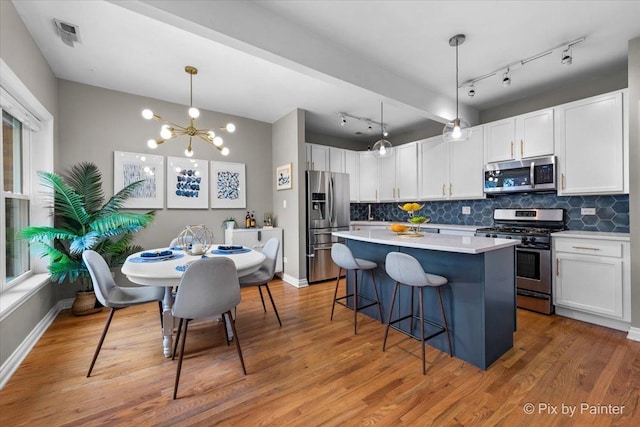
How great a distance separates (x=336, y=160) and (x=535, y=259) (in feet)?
10.8

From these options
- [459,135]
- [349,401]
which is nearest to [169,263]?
[349,401]

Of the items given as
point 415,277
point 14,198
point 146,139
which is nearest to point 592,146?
point 415,277

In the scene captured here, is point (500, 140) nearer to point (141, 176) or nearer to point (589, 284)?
point (589, 284)

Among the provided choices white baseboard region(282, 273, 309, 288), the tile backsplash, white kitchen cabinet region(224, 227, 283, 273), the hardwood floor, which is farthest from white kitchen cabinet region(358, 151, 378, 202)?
the hardwood floor

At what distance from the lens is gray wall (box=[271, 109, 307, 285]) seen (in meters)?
4.21

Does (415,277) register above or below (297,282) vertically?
above

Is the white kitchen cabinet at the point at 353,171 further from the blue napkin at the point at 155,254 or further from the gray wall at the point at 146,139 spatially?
the blue napkin at the point at 155,254

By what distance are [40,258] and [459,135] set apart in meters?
4.42

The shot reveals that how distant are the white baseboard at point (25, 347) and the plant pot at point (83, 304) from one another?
0.20 meters

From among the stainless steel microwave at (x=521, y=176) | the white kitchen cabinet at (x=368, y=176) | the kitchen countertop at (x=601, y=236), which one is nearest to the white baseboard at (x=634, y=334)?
the kitchen countertop at (x=601, y=236)

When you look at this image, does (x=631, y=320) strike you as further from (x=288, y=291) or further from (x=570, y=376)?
(x=288, y=291)

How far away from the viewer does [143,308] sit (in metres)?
3.33

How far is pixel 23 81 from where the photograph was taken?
2240 mm

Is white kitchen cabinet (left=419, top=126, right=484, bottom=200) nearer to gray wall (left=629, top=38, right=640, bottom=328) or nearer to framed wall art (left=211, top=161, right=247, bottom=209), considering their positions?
gray wall (left=629, top=38, right=640, bottom=328)
